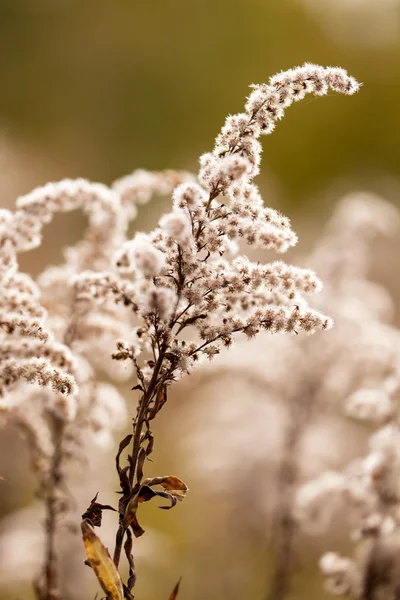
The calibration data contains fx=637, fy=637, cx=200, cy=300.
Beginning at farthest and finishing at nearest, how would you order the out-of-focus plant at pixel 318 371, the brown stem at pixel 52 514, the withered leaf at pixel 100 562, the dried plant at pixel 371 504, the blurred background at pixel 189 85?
the blurred background at pixel 189 85, the out-of-focus plant at pixel 318 371, the dried plant at pixel 371 504, the brown stem at pixel 52 514, the withered leaf at pixel 100 562

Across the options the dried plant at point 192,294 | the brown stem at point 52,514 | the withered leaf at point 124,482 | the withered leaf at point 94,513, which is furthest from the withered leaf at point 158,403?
the brown stem at point 52,514

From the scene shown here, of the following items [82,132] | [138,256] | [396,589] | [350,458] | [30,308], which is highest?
[82,132]

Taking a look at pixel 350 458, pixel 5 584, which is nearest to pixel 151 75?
pixel 350 458

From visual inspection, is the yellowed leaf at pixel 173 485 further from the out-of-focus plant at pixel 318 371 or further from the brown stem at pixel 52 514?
the out-of-focus plant at pixel 318 371

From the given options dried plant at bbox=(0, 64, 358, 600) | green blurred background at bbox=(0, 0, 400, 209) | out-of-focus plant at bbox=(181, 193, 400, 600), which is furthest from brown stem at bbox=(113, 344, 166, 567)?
green blurred background at bbox=(0, 0, 400, 209)

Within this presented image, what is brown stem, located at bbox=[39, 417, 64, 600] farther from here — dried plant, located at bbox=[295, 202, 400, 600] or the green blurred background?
the green blurred background

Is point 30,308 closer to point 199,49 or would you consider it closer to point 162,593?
point 162,593

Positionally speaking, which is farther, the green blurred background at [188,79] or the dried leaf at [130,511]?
the green blurred background at [188,79]

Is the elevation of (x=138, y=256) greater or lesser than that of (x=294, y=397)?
lesser

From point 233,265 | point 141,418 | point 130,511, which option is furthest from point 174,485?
point 233,265

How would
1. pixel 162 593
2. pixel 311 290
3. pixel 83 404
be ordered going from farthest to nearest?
pixel 162 593 < pixel 83 404 < pixel 311 290

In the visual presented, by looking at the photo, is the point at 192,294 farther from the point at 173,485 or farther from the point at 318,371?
the point at 318,371
